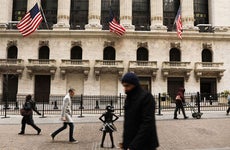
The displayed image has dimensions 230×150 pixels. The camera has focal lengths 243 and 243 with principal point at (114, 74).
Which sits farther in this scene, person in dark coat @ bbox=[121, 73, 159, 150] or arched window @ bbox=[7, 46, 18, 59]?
arched window @ bbox=[7, 46, 18, 59]

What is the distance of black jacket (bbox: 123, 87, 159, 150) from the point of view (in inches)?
144

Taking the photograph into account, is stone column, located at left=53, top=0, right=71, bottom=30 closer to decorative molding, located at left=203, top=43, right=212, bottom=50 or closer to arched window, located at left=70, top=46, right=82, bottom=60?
arched window, located at left=70, top=46, right=82, bottom=60

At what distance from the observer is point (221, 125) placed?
44.2 ft

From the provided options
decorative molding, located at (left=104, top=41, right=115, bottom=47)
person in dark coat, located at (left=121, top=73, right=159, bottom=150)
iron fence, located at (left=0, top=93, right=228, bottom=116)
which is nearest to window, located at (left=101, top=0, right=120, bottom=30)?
decorative molding, located at (left=104, top=41, right=115, bottom=47)

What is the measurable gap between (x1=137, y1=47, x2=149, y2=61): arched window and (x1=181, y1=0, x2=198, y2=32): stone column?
595cm

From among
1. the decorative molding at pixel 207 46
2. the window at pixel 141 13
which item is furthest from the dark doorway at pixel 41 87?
the decorative molding at pixel 207 46

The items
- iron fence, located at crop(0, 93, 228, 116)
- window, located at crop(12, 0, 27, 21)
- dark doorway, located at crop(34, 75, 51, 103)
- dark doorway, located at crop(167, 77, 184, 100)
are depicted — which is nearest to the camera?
iron fence, located at crop(0, 93, 228, 116)

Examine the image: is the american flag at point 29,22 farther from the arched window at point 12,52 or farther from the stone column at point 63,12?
the arched window at point 12,52

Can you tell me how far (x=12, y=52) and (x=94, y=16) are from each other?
476 inches

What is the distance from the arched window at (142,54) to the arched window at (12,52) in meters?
16.6

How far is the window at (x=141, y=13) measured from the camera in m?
34.1

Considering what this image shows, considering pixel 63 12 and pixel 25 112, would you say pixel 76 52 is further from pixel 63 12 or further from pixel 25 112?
pixel 25 112

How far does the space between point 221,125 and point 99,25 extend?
22.6 metres

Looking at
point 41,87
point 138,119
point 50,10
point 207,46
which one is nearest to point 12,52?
point 41,87
